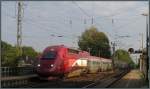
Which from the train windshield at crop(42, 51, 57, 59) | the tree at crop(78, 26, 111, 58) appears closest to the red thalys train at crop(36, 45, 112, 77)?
the train windshield at crop(42, 51, 57, 59)

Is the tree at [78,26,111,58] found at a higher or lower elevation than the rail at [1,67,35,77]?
higher

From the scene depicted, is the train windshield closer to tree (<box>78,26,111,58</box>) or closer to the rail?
the rail

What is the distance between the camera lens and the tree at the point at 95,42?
7275cm

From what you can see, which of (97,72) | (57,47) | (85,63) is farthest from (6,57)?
(57,47)

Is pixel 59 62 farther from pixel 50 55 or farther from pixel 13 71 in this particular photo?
pixel 13 71

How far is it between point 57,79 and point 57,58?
210cm

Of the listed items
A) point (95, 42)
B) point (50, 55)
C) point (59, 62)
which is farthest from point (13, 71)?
point (95, 42)

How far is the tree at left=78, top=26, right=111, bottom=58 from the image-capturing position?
7275 centimetres

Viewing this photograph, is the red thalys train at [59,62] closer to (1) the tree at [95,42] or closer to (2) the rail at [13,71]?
(2) the rail at [13,71]

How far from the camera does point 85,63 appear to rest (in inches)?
1750

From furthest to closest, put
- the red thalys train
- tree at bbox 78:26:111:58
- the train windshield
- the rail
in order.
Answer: tree at bbox 78:26:111:58 → the rail → the train windshield → the red thalys train

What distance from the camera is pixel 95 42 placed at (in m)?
76.6

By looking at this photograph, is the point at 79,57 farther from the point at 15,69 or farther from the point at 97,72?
the point at 97,72

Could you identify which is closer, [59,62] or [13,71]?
[59,62]
